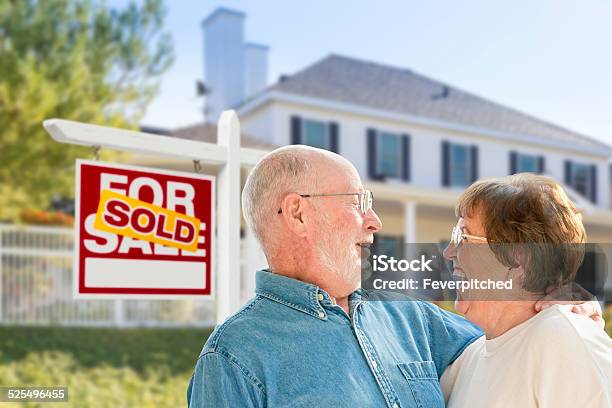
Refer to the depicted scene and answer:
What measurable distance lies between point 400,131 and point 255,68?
13.9ft

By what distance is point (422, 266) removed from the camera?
2273mm

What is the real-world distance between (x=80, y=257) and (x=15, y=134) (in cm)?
875

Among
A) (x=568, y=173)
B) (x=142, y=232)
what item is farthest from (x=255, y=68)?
(x=142, y=232)

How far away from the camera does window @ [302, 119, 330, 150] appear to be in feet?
57.7

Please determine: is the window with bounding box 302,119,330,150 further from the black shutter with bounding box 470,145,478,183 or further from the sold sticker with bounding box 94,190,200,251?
the sold sticker with bounding box 94,190,200,251

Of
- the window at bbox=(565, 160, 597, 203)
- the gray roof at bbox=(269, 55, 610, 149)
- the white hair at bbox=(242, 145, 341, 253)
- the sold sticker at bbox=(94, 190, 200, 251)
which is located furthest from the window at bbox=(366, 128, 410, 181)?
the white hair at bbox=(242, 145, 341, 253)

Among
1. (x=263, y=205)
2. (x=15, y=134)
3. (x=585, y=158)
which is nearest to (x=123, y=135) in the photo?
(x=263, y=205)

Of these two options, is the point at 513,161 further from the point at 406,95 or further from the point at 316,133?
the point at 316,133

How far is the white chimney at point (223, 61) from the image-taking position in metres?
20.5

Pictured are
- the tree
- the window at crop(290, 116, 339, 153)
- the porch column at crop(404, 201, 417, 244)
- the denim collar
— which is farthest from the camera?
the window at crop(290, 116, 339, 153)

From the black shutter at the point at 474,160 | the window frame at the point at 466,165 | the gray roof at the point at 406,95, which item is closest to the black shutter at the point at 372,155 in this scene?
the gray roof at the point at 406,95

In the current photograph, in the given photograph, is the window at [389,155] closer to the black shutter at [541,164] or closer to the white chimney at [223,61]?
the white chimney at [223,61]

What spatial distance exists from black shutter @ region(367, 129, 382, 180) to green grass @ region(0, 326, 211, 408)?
6.56 metres

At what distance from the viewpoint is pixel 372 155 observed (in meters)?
18.2
